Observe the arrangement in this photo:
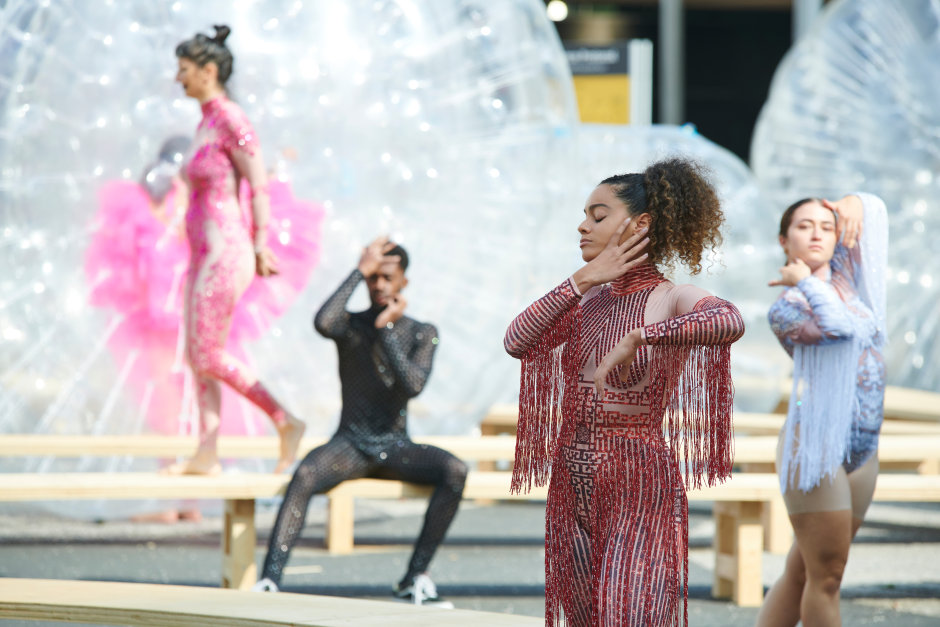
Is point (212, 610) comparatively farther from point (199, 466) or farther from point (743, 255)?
point (743, 255)

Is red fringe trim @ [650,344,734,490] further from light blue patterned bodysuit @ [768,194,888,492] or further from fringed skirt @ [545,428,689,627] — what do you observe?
light blue patterned bodysuit @ [768,194,888,492]

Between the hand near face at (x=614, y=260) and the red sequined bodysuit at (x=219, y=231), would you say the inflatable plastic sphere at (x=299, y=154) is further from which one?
the hand near face at (x=614, y=260)

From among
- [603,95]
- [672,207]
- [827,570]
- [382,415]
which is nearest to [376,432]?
[382,415]

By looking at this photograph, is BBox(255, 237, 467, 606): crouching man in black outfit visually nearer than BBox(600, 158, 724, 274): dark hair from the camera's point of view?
No

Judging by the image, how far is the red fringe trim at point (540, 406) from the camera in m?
2.59

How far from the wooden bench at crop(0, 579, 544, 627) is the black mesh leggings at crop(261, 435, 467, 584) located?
34.0 inches

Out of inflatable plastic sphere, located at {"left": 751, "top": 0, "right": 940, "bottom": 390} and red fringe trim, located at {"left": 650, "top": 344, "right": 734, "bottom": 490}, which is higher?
inflatable plastic sphere, located at {"left": 751, "top": 0, "right": 940, "bottom": 390}

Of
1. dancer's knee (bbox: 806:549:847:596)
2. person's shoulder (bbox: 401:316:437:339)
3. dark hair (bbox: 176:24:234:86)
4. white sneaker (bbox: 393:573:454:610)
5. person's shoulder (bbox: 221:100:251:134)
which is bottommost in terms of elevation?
white sneaker (bbox: 393:573:454:610)

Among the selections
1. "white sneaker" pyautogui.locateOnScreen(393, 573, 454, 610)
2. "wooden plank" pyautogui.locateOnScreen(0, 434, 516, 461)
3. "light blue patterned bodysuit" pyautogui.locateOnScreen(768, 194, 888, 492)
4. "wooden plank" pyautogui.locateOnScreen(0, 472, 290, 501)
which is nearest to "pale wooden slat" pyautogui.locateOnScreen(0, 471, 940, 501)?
"wooden plank" pyautogui.locateOnScreen(0, 472, 290, 501)

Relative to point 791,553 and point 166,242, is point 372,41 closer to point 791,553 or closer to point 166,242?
point 166,242

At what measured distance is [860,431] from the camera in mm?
3486

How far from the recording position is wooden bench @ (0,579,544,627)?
317 cm

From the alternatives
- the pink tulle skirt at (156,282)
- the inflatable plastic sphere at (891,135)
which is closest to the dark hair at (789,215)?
the pink tulle skirt at (156,282)

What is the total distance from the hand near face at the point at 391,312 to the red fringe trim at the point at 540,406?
2172 mm
